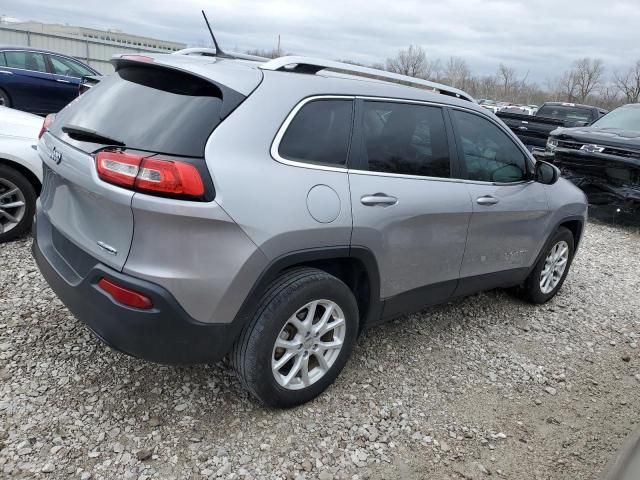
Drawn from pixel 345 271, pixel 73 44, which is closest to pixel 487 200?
pixel 345 271

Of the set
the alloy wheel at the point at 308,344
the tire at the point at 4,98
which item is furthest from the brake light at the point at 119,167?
the tire at the point at 4,98

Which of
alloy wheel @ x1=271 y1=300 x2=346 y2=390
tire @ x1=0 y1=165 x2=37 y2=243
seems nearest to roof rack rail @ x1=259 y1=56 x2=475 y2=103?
alloy wheel @ x1=271 y1=300 x2=346 y2=390

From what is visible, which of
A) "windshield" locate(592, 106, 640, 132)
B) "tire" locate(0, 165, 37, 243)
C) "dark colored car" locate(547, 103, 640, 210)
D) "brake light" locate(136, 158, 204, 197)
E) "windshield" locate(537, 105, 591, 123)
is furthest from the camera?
"windshield" locate(537, 105, 591, 123)

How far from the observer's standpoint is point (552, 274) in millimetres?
4691

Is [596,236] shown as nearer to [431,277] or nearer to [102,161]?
[431,277]

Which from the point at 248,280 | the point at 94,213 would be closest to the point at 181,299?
the point at 248,280

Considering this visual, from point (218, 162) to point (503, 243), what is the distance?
2421mm

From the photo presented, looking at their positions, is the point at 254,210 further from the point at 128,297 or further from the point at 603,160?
the point at 603,160

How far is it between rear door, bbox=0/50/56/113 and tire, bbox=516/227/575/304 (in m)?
9.88

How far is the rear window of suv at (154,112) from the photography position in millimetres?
2281

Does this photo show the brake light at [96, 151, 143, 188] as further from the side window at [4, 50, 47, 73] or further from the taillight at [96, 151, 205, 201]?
the side window at [4, 50, 47, 73]

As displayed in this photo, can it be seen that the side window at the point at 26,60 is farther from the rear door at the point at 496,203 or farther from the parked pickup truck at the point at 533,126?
the rear door at the point at 496,203

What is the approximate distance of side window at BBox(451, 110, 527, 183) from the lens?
Answer: 3.51 metres

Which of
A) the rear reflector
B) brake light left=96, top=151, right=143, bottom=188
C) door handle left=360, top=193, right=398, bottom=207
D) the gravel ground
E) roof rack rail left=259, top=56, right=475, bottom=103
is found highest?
roof rack rail left=259, top=56, right=475, bottom=103
